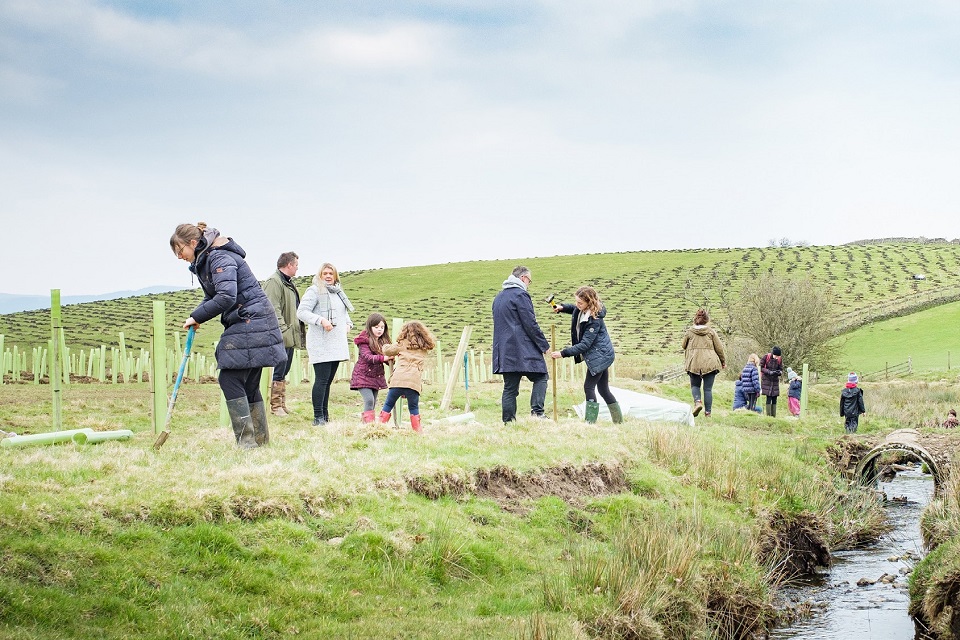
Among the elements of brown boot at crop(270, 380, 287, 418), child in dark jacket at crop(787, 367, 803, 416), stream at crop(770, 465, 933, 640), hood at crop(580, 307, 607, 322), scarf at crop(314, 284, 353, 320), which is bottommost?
stream at crop(770, 465, 933, 640)

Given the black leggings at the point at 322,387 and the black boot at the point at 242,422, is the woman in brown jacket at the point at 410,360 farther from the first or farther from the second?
the black boot at the point at 242,422

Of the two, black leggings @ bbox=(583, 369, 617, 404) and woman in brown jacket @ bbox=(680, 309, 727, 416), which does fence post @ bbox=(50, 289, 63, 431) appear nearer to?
black leggings @ bbox=(583, 369, 617, 404)

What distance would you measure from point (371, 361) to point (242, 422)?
3026 millimetres

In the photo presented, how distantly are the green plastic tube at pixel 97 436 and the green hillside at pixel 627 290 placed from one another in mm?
43257

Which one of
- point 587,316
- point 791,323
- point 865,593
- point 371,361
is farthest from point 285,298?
point 791,323

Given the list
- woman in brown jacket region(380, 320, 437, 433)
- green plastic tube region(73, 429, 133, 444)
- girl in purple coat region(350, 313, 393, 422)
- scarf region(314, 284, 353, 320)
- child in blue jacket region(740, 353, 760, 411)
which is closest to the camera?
green plastic tube region(73, 429, 133, 444)

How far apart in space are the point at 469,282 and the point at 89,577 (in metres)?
89.4

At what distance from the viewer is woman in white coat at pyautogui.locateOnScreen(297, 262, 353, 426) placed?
41.4 feet

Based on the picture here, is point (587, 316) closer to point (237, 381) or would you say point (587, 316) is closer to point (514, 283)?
point (514, 283)

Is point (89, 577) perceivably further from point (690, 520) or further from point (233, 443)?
point (690, 520)

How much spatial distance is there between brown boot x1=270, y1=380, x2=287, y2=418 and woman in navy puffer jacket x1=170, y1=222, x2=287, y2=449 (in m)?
4.46

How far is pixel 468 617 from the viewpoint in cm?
708

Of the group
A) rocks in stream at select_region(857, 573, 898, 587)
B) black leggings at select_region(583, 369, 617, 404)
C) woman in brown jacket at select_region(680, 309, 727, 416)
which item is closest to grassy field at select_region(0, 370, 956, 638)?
rocks in stream at select_region(857, 573, 898, 587)

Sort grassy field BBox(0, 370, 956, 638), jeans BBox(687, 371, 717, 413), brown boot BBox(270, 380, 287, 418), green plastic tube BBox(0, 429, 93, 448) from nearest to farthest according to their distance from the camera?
grassy field BBox(0, 370, 956, 638), green plastic tube BBox(0, 429, 93, 448), brown boot BBox(270, 380, 287, 418), jeans BBox(687, 371, 717, 413)
